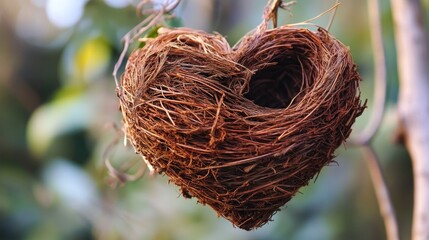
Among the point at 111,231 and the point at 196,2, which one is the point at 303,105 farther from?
the point at 111,231

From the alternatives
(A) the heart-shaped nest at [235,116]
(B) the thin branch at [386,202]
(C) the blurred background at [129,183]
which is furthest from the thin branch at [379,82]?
(A) the heart-shaped nest at [235,116]

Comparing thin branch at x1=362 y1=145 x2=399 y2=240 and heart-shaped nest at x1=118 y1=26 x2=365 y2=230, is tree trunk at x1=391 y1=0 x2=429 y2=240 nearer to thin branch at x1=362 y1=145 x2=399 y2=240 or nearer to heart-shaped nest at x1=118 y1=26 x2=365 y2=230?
thin branch at x1=362 y1=145 x2=399 y2=240

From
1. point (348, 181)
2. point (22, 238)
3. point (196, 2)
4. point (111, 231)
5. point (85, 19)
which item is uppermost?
point (196, 2)

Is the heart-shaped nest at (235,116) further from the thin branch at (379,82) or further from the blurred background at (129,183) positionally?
the blurred background at (129,183)

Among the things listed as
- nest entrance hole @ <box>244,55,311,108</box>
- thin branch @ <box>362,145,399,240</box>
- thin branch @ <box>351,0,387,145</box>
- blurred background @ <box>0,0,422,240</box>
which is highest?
nest entrance hole @ <box>244,55,311,108</box>

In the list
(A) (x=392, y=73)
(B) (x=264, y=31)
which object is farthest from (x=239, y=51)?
(A) (x=392, y=73)

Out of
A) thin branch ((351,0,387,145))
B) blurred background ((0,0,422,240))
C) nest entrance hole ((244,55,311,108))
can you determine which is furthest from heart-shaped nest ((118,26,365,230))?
blurred background ((0,0,422,240))
